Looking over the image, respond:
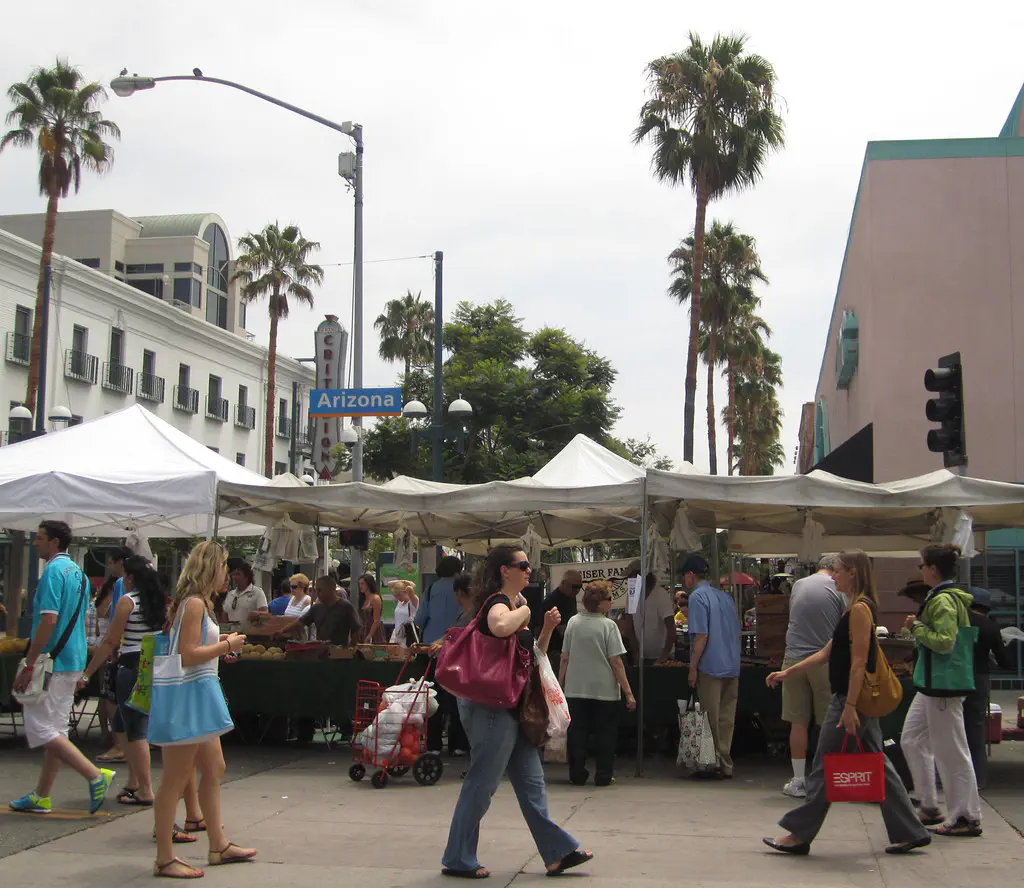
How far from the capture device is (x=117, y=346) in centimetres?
3791

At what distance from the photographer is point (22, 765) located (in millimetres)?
10203

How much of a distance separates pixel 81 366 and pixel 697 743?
98.2 feet

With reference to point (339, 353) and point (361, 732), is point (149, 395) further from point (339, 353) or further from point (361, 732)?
point (361, 732)

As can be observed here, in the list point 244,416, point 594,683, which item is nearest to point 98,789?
point 594,683

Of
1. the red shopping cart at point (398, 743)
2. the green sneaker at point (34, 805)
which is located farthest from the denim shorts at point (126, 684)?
the red shopping cart at point (398, 743)

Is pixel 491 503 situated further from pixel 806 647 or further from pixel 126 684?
pixel 126 684

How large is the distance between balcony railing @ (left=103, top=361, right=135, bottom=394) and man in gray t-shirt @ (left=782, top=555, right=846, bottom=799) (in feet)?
104

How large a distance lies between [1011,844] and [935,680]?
3.61 ft

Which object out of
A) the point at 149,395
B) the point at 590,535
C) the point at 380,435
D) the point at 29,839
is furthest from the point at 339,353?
the point at 149,395

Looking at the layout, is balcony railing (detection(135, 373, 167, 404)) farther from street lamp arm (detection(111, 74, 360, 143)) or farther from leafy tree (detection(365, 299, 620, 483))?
street lamp arm (detection(111, 74, 360, 143))

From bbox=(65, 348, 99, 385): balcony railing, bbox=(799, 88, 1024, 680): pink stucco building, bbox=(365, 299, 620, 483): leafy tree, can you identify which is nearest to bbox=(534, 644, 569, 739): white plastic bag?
bbox=(799, 88, 1024, 680): pink stucco building

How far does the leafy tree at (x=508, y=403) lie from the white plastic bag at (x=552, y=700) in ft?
95.4

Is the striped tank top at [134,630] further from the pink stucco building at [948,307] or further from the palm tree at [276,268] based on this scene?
the palm tree at [276,268]

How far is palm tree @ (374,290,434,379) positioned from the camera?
50875mm
